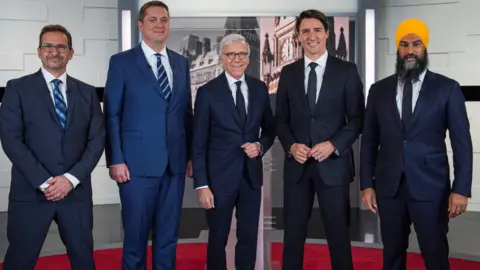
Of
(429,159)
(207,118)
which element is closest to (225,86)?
(207,118)

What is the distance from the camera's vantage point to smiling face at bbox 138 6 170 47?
2729 mm

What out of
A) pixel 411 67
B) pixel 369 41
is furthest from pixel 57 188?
pixel 369 41

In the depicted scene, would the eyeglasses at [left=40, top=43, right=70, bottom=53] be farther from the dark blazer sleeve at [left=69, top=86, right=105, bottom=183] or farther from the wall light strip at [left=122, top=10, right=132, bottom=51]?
the wall light strip at [left=122, top=10, right=132, bottom=51]

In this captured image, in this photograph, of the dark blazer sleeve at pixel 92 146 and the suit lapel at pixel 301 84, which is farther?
the suit lapel at pixel 301 84

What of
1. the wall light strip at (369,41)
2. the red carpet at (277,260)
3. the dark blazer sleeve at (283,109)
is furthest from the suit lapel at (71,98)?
the wall light strip at (369,41)

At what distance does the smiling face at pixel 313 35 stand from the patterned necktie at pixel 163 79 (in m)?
0.68

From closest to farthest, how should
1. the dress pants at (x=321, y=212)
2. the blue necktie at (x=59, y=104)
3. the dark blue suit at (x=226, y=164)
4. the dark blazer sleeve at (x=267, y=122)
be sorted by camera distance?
the blue necktie at (x=59, y=104)
the dress pants at (x=321, y=212)
the dark blue suit at (x=226, y=164)
the dark blazer sleeve at (x=267, y=122)

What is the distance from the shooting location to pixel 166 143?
2754 millimetres

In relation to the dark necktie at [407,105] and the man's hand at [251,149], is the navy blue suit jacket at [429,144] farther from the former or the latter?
the man's hand at [251,149]

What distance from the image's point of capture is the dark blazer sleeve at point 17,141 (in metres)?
2.49

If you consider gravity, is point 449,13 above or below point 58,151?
above

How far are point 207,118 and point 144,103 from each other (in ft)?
1.03

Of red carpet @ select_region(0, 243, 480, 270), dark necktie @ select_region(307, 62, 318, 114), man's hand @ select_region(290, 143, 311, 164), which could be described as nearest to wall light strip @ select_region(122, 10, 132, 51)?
red carpet @ select_region(0, 243, 480, 270)

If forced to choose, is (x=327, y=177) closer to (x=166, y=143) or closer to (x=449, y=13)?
(x=166, y=143)
